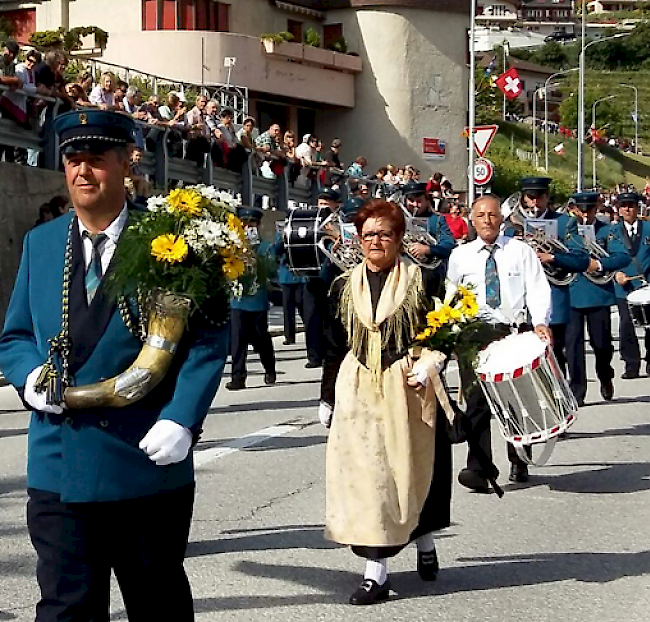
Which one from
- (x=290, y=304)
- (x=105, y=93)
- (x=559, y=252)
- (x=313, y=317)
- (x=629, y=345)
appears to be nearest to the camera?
(x=559, y=252)

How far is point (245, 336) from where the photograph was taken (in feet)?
47.9

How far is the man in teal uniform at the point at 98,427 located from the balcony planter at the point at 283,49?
138 feet

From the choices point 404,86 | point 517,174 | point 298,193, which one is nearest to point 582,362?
point 298,193

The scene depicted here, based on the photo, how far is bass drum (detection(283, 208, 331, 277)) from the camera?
1405cm

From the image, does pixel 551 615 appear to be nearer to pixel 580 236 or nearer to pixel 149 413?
pixel 149 413

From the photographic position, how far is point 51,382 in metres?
4.15

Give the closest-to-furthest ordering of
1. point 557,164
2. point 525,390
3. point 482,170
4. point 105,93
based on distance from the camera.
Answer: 1. point 525,390
2. point 105,93
3. point 482,170
4. point 557,164

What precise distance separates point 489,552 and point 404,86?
44108 millimetres

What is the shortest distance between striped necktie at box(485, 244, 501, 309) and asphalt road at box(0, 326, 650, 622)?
119 cm

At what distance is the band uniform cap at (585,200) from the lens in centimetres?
1378

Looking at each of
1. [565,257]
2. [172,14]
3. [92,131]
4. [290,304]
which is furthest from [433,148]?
[92,131]

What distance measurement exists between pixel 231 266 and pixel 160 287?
252 millimetres

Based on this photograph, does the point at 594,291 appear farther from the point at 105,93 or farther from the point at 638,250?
the point at 105,93

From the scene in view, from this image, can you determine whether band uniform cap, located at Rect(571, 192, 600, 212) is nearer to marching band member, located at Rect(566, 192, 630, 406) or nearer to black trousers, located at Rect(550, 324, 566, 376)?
marching band member, located at Rect(566, 192, 630, 406)
